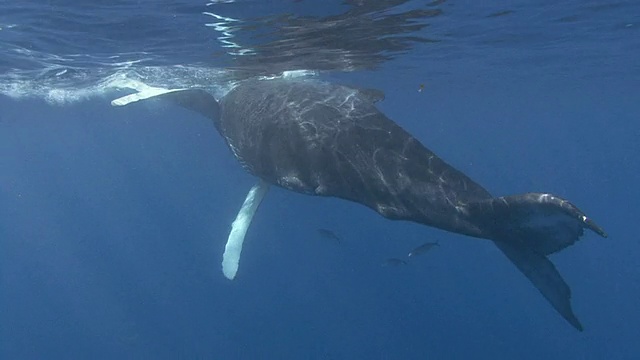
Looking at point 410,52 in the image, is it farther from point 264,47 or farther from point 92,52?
point 92,52

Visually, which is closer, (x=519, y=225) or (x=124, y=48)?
(x=519, y=225)

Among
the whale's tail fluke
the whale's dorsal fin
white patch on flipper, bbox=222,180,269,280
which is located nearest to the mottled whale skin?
the whale's tail fluke

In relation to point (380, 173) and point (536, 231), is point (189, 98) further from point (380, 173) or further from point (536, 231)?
point (536, 231)

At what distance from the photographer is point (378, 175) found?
24.7 ft

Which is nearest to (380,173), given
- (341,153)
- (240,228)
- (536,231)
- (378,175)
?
(378,175)

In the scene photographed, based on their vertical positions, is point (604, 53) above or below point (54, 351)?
above

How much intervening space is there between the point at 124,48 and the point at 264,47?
168 inches

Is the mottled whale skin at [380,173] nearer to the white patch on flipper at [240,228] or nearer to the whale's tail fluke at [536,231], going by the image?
the whale's tail fluke at [536,231]

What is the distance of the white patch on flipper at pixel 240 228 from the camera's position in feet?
37.7

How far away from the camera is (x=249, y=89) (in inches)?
500

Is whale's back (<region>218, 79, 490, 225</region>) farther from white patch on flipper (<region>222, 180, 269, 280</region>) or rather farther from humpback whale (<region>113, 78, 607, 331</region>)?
white patch on flipper (<region>222, 180, 269, 280</region>)

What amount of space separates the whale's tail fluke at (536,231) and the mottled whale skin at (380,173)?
1cm

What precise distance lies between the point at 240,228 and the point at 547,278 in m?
7.00

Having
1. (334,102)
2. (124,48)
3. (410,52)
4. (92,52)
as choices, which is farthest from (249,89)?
(410,52)
